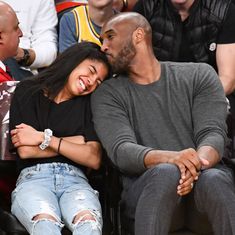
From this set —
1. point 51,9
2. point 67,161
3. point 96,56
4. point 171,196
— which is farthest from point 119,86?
point 51,9

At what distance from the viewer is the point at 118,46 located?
9.90 feet

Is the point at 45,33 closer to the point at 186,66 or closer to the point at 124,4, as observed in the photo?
the point at 124,4

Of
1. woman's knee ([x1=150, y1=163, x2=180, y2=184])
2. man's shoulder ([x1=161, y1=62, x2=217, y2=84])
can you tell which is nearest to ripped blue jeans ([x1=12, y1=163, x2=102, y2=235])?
woman's knee ([x1=150, y1=163, x2=180, y2=184])

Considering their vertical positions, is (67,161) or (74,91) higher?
(74,91)

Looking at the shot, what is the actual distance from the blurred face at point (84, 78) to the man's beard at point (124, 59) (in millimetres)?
51

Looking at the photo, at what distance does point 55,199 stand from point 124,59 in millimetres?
735

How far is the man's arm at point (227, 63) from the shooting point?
352 centimetres

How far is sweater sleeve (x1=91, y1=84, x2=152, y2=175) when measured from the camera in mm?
2676

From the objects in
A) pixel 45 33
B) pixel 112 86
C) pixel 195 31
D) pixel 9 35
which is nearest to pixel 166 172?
pixel 112 86

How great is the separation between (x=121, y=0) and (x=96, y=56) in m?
1.14

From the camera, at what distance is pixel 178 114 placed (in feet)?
9.57

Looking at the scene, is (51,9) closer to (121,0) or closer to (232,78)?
(121,0)

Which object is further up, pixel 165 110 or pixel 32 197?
pixel 165 110

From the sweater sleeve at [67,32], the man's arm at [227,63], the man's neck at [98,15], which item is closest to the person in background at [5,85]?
the sweater sleeve at [67,32]
